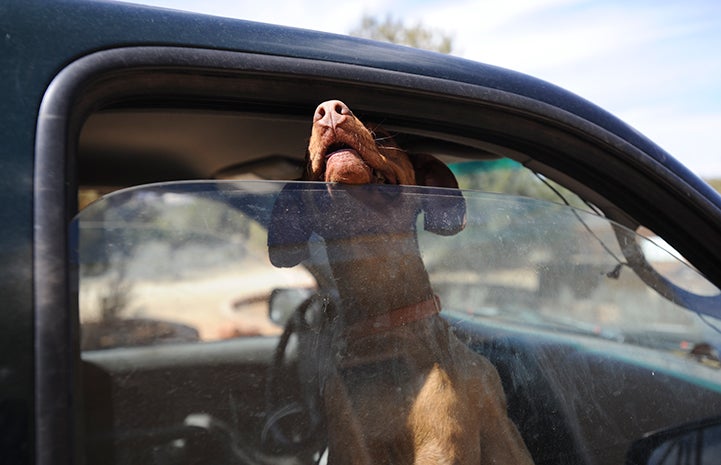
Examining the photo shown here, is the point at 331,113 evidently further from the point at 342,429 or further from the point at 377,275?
the point at 342,429

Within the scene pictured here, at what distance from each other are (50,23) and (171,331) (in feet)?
1.69

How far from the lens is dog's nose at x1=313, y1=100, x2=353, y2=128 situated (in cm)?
144

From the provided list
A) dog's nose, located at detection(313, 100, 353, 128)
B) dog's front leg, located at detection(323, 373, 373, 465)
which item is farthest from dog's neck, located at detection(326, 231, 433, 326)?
dog's nose, located at detection(313, 100, 353, 128)

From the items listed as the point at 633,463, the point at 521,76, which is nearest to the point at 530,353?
the point at 633,463

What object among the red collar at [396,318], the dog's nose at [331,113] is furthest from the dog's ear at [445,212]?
the dog's nose at [331,113]

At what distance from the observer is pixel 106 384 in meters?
1.02

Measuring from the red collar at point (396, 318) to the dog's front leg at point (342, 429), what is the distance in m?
0.09

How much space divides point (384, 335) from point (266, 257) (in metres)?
0.30

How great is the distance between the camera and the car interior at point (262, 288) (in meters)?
1.04

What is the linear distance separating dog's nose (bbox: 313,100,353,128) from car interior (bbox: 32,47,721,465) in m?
0.02

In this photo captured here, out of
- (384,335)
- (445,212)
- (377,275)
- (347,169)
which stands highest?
(347,169)

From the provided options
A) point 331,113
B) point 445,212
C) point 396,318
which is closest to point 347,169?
point 331,113

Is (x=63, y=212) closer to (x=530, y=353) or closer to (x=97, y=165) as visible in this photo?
(x=530, y=353)

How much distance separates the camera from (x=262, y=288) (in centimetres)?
115
